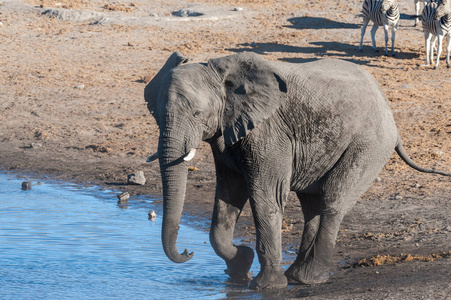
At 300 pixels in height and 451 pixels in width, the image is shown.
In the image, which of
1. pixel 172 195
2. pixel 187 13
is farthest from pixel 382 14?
pixel 172 195

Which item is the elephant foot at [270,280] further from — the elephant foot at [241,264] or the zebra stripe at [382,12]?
the zebra stripe at [382,12]

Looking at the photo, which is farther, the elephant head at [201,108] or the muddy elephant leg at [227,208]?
the muddy elephant leg at [227,208]

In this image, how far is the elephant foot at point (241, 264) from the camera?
6.10 m

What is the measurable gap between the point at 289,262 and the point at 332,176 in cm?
128

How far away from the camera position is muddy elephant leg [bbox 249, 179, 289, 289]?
5.42 m

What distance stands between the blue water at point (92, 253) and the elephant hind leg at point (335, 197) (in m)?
0.55

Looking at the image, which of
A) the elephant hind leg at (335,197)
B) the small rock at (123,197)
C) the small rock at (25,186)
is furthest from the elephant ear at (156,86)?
the small rock at (25,186)

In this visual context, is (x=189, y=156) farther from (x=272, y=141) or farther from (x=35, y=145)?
(x=35, y=145)

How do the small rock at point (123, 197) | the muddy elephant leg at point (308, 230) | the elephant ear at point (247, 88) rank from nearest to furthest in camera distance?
the elephant ear at point (247, 88) → the muddy elephant leg at point (308, 230) → the small rock at point (123, 197)

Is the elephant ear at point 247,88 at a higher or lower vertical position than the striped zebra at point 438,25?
higher

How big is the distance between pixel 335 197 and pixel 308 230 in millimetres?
475

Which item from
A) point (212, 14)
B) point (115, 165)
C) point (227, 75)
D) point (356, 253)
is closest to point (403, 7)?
point (212, 14)

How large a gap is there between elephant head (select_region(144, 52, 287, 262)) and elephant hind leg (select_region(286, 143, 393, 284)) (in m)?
0.77

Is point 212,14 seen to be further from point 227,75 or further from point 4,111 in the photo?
point 227,75
